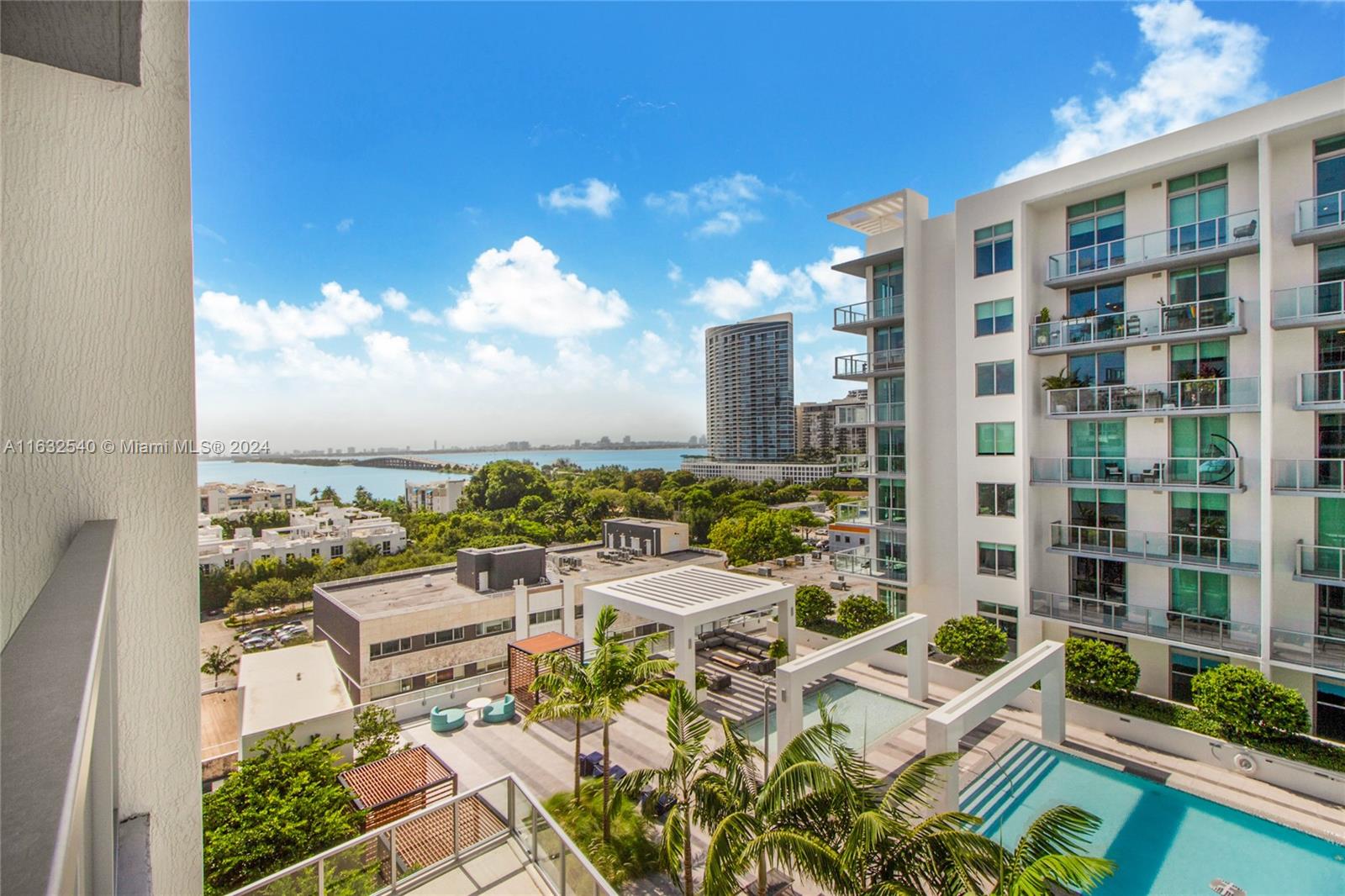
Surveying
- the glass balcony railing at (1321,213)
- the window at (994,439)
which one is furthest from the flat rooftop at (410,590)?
the glass balcony railing at (1321,213)

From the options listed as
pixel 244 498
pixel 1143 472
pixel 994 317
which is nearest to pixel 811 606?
pixel 1143 472

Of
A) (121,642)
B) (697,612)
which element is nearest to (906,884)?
(121,642)

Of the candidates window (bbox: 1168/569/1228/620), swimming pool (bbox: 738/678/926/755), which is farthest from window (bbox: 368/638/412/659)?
window (bbox: 1168/569/1228/620)

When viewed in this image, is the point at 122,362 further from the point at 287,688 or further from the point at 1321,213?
the point at 1321,213

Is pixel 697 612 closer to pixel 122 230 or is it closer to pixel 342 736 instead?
pixel 342 736

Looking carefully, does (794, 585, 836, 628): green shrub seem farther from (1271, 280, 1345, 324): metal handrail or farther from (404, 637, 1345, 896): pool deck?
(1271, 280, 1345, 324): metal handrail

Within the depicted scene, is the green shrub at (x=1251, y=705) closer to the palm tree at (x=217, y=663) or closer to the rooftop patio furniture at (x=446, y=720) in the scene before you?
the rooftop patio furniture at (x=446, y=720)

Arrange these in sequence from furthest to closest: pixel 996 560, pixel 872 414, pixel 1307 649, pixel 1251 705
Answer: pixel 872 414 → pixel 996 560 → pixel 1307 649 → pixel 1251 705
